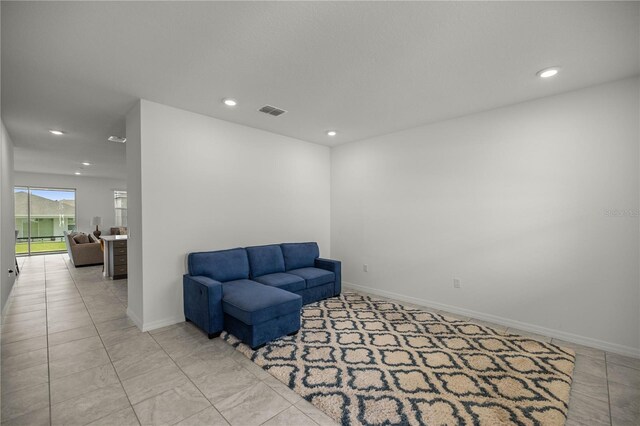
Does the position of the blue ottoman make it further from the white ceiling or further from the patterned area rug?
the white ceiling

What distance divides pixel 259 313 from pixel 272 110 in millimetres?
2433

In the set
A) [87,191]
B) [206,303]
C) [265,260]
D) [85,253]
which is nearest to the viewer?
[206,303]

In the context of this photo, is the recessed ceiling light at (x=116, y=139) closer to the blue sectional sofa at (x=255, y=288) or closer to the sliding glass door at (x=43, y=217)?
the blue sectional sofa at (x=255, y=288)

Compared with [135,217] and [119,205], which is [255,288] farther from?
[119,205]

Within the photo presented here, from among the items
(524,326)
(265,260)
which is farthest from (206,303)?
(524,326)

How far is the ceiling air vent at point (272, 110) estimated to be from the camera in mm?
3454

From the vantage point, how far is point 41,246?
9.25 m

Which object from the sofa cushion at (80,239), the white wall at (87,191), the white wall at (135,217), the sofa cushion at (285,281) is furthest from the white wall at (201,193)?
the white wall at (87,191)

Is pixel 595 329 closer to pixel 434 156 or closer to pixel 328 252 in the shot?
pixel 434 156

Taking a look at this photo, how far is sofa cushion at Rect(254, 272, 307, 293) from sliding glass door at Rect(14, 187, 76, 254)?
952 cm

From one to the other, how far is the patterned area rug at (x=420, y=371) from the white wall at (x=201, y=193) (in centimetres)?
123

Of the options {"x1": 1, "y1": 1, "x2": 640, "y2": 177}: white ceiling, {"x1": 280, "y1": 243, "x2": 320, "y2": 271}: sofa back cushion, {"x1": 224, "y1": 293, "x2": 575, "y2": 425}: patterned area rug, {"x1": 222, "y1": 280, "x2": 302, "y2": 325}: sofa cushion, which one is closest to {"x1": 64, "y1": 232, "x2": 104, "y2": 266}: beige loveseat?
{"x1": 1, "y1": 1, "x2": 640, "y2": 177}: white ceiling

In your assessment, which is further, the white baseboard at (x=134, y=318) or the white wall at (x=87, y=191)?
the white wall at (x=87, y=191)

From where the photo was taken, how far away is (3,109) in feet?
11.4
